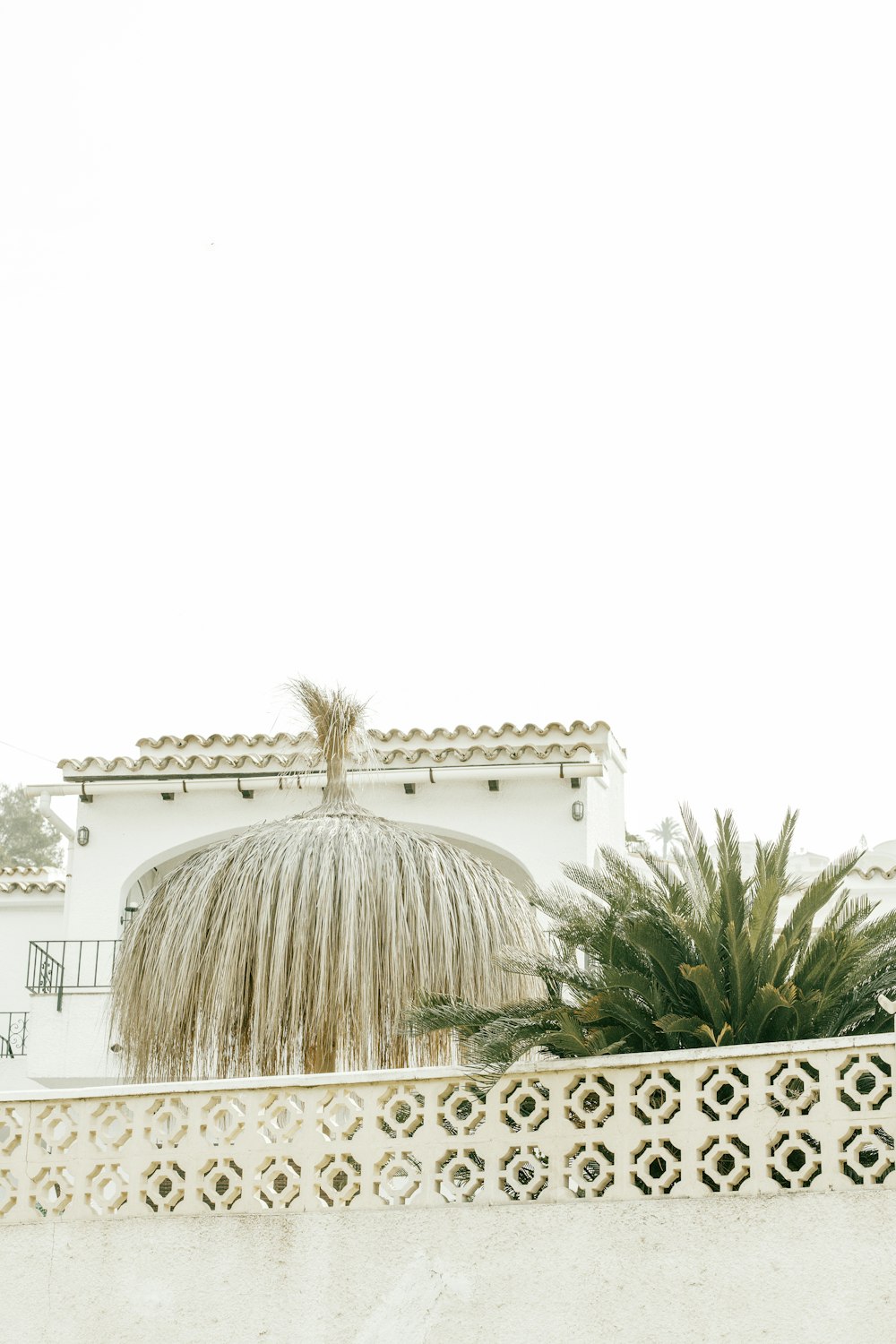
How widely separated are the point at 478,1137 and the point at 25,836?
40539mm

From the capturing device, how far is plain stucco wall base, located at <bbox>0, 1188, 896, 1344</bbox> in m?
7.14

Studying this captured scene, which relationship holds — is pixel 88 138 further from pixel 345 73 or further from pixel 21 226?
pixel 345 73

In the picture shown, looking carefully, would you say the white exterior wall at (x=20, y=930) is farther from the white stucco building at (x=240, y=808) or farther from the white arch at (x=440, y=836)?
the white arch at (x=440, y=836)

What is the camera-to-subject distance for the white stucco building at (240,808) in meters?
14.8

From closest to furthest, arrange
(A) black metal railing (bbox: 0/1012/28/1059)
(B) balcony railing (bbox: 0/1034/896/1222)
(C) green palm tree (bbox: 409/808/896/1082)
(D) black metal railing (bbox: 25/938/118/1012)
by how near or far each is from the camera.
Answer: (B) balcony railing (bbox: 0/1034/896/1222), (C) green palm tree (bbox: 409/808/896/1082), (D) black metal railing (bbox: 25/938/118/1012), (A) black metal railing (bbox: 0/1012/28/1059)

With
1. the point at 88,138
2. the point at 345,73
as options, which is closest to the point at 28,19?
the point at 88,138

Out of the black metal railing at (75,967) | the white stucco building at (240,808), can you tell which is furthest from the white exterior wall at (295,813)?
the black metal railing at (75,967)

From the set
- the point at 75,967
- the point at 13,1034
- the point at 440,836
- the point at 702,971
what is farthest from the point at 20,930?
the point at 702,971

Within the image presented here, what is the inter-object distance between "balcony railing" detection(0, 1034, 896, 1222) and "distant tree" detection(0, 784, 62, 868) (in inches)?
1492

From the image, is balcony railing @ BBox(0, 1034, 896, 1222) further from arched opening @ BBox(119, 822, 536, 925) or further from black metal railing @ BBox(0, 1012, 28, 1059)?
black metal railing @ BBox(0, 1012, 28, 1059)

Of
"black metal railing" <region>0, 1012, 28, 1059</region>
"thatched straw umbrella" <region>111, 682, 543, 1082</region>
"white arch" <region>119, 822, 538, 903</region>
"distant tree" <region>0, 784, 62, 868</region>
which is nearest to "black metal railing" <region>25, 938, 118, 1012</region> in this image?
"white arch" <region>119, 822, 538, 903</region>

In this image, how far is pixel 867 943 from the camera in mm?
7949

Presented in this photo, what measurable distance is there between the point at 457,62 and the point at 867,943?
6.80 m

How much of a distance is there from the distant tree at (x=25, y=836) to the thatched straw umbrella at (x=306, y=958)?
122 ft
